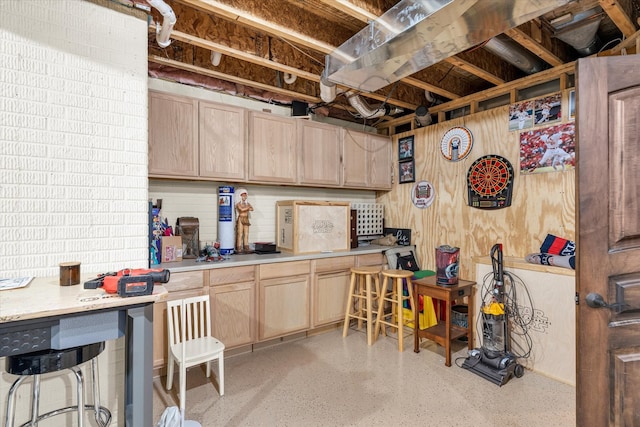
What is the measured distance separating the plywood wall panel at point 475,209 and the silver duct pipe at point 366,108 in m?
0.40

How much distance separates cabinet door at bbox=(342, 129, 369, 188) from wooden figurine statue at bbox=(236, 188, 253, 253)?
1.21 m

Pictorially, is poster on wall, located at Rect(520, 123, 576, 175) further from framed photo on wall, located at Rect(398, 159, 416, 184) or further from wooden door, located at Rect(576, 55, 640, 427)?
wooden door, located at Rect(576, 55, 640, 427)

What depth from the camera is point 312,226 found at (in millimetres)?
3352

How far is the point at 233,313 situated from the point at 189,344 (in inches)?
22.3

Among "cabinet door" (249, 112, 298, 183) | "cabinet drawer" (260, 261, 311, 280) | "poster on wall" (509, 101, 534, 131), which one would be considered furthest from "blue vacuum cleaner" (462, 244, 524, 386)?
"cabinet door" (249, 112, 298, 183)

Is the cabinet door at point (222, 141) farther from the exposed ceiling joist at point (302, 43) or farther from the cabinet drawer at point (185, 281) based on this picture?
the cabinet drawer at point (185, 281)

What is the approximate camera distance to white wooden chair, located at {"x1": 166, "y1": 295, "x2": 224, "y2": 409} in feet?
6.59

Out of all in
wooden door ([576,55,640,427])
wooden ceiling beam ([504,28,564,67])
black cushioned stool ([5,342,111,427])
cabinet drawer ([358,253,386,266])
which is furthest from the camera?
cabinet drawer ([358,253,386,266])

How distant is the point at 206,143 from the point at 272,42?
3.41 ft

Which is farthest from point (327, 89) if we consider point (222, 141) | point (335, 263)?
point (335, 263)

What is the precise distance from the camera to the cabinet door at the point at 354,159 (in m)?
3.77

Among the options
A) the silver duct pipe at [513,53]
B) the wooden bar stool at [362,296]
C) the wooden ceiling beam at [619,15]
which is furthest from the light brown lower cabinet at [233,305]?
the wooden ceiling beam at [619,15]

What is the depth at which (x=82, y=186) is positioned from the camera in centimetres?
168

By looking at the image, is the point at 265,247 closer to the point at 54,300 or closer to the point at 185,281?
the point at 185,281
